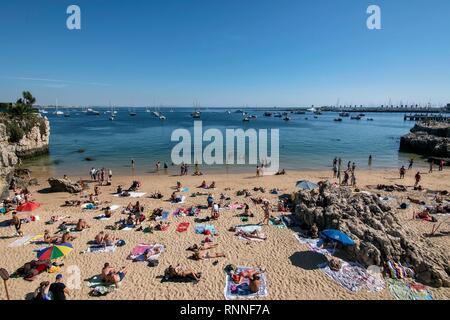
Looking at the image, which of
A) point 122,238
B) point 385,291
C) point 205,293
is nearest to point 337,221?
point 385,291

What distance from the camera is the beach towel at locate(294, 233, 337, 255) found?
1151cm

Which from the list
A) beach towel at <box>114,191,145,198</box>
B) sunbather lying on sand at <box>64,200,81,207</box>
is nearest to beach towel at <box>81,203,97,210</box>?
sunbather lying on sand at <box>64,200,81,207</box>

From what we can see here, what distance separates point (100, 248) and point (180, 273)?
4.50 meters

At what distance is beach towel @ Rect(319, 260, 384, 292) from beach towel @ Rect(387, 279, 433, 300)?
0.36 m

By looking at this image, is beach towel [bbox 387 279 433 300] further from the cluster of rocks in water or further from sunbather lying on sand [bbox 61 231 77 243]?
sunbather lying on sand [bbox 61 231 77 243]

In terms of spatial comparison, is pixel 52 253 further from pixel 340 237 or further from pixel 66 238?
pixel 340 237

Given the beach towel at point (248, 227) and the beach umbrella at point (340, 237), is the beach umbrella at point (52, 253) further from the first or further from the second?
the beach umbrella at point (340, 237)

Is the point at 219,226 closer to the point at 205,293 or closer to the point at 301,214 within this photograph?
the point at 301,214

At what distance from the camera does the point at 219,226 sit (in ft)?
Answer: 47.0

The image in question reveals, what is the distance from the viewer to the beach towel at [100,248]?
11.8 m

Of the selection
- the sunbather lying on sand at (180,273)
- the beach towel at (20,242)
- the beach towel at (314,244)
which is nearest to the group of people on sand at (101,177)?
the beach towel at (20,242)

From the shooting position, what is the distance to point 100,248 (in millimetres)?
12023

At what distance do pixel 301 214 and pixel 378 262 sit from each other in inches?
183
